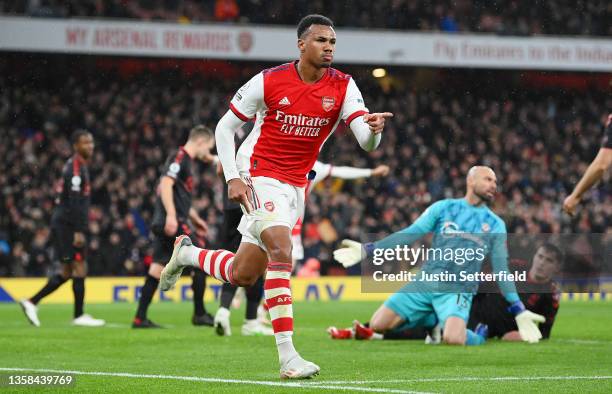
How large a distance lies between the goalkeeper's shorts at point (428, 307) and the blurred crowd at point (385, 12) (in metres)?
18.4

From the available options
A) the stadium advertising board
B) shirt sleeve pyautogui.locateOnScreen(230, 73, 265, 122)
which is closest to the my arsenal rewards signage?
the stadium advertising board

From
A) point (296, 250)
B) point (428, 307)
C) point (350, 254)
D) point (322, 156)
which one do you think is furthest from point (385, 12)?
point (350, 254)

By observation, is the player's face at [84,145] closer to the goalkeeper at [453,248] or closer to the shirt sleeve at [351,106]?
the goalkeeper at [453,248]

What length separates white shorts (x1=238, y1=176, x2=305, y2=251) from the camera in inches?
258

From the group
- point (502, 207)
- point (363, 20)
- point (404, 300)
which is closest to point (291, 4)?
point (363, 20)

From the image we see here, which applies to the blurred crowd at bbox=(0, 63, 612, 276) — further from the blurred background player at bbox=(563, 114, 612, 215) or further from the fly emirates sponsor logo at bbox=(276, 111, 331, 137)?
the blurred background player at bbox=(563, 114, 612, 215)

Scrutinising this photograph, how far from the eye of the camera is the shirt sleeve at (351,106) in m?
6.76

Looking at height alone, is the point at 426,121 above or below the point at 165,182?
above

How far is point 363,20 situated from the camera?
2931 centimetres

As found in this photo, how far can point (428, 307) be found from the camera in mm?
9703

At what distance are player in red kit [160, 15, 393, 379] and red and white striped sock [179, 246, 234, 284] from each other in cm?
2

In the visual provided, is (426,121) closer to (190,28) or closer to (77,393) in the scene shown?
(190,28)

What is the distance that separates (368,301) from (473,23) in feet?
45.9

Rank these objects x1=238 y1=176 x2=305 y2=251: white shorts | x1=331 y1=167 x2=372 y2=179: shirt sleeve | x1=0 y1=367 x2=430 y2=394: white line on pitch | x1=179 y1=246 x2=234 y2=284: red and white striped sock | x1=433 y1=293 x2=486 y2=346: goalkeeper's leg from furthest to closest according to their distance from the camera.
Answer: x1=331 y1=167 x2=372 y2=179: shirt sleeve < x1=433 y1=293 x2=486 y2=346: goalkeeper's leg < x1=179 y1=246 x2=234 y2=284: red and white striped sock < x1=238 y1=176 x2=305 y2=251: white shorts < x1=0 y1=367 x2=430 y2=394: white line on pitch
